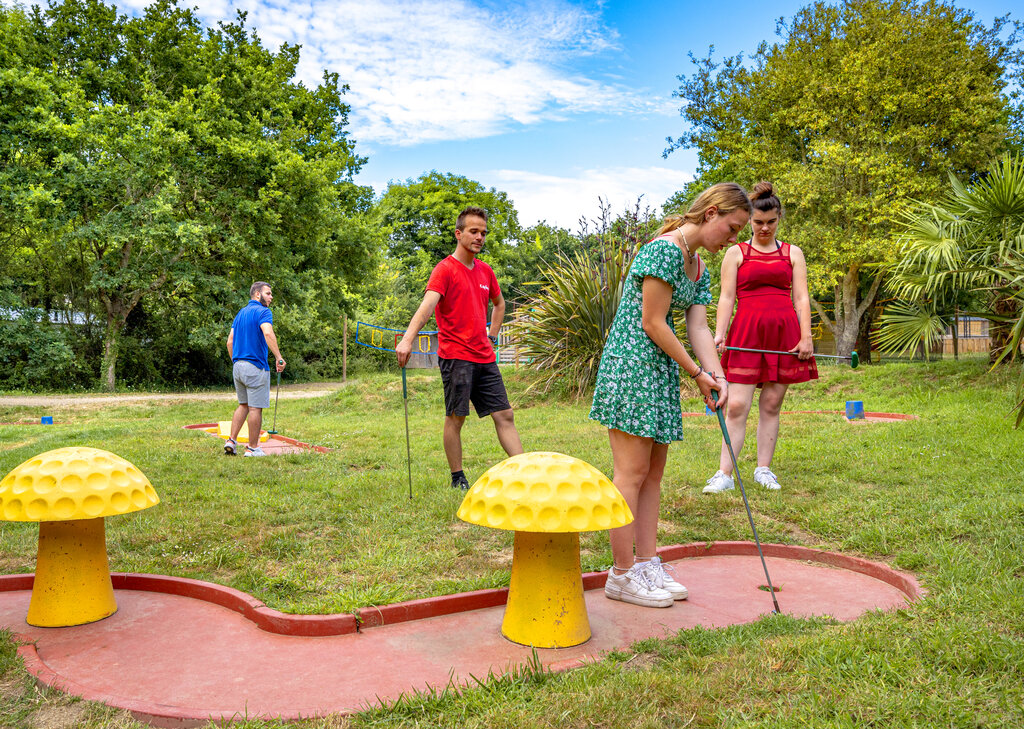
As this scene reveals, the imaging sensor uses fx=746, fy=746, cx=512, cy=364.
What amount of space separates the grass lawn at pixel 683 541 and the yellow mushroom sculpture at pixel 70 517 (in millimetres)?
371

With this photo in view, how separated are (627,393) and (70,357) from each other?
2027 centimetres

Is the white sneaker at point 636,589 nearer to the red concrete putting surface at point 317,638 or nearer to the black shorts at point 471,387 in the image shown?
the red concrete putting surface at point 317,638

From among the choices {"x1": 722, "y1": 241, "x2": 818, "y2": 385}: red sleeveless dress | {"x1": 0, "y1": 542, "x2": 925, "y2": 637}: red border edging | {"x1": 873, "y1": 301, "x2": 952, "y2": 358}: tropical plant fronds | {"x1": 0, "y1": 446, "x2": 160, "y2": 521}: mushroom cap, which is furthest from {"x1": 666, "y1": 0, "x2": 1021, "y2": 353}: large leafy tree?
{"x1": 0, "y1": 446, "x2": 160, "y2": 521}: mushroom cap

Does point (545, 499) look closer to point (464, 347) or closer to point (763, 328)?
point (464, 347)

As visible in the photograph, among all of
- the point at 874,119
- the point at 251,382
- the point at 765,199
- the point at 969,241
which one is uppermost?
the point at 874,119

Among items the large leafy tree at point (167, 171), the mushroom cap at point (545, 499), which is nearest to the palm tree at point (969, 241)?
the mushroom cap at point (545, 499)

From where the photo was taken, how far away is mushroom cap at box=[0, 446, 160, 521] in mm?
3115

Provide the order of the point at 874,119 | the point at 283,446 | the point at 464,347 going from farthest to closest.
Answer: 1. the point at 874,119
2. the point at 283,446
3. the point at 464,347

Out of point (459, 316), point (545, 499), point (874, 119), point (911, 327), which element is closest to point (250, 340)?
point (459, 316)

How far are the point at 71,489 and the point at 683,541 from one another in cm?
320

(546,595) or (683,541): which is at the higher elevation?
(546,595)

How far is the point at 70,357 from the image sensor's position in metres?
19.7

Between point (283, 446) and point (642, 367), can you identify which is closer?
point (642, 367)

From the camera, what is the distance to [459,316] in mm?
5855
